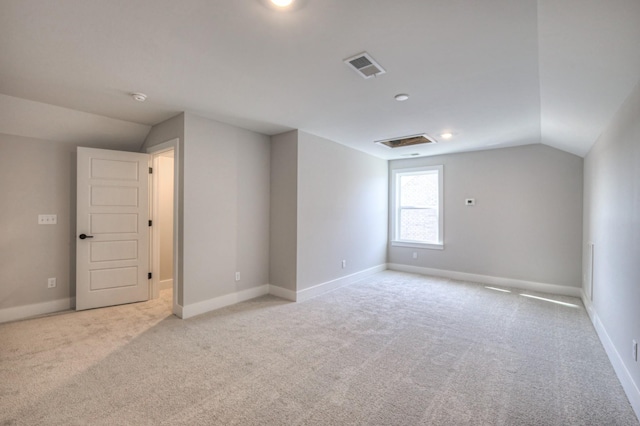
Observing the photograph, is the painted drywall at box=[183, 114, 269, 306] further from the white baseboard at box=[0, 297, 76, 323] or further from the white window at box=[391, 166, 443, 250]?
the white window at box=[391, 166, 443, 250]

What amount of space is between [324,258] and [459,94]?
297 cm

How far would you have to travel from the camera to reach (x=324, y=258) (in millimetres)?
4793

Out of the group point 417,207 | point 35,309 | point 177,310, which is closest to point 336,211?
point 417,207

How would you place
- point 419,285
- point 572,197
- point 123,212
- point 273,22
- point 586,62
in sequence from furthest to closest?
point 419,285 → point 572,197 → point 123,212 → point 586,62 → point 273,22

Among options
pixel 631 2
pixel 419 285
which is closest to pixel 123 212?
pixel 419 285

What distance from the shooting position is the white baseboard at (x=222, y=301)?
11.9ft

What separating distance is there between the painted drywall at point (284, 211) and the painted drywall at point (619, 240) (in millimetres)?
3378

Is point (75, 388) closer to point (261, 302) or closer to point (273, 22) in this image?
point (261, 302)

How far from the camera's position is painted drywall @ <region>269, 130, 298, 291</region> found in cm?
434

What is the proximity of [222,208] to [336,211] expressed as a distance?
1.91 meters

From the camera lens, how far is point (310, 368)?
8.13 feet

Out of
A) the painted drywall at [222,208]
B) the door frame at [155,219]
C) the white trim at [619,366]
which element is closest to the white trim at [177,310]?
the door frame at [155,219]

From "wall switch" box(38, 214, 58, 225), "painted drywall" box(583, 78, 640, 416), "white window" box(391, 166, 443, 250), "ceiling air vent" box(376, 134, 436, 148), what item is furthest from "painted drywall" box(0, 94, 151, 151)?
"painted drywall" box(583, 78, 640, 416)

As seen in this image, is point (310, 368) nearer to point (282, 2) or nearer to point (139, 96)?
point (282, 2)
